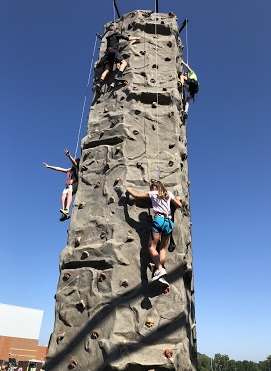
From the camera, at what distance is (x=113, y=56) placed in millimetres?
6473

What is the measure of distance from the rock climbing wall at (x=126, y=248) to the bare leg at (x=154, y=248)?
21 centimetres

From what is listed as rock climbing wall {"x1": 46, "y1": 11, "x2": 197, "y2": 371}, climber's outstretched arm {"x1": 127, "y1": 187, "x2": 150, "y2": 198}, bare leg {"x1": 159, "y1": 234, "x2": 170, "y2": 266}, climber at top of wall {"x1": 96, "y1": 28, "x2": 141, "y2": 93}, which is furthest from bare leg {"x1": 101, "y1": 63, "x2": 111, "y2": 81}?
bare leg {"x1": 159, "y1": 234, "x2": 170, "y2": 266}

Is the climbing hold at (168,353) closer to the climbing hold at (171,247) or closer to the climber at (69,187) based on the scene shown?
the climbing hold at (171,247)

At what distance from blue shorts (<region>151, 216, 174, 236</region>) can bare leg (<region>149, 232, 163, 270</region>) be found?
0.06 m

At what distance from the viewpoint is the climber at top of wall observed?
20.9ft

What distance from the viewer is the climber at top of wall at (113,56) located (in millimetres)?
6382

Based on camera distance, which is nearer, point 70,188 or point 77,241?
point 77,241

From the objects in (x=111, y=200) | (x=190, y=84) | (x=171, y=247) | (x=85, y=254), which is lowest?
(x=85, y=254)

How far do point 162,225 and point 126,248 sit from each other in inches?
24.1

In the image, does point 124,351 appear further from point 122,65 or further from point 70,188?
point 122,65

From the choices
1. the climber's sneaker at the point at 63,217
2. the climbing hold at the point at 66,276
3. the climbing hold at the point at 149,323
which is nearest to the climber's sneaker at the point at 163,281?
the climbing hold at the point at 149,323

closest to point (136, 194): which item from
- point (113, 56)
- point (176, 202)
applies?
point (176, 202)

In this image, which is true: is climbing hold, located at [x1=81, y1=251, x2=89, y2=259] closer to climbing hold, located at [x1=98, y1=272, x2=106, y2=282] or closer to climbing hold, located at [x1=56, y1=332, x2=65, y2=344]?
climbing hold, located at [x1=98, y1=272, x2=106, y2=282]

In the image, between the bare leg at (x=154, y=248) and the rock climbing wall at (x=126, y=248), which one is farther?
the bare leg at (x=154, y=248)
